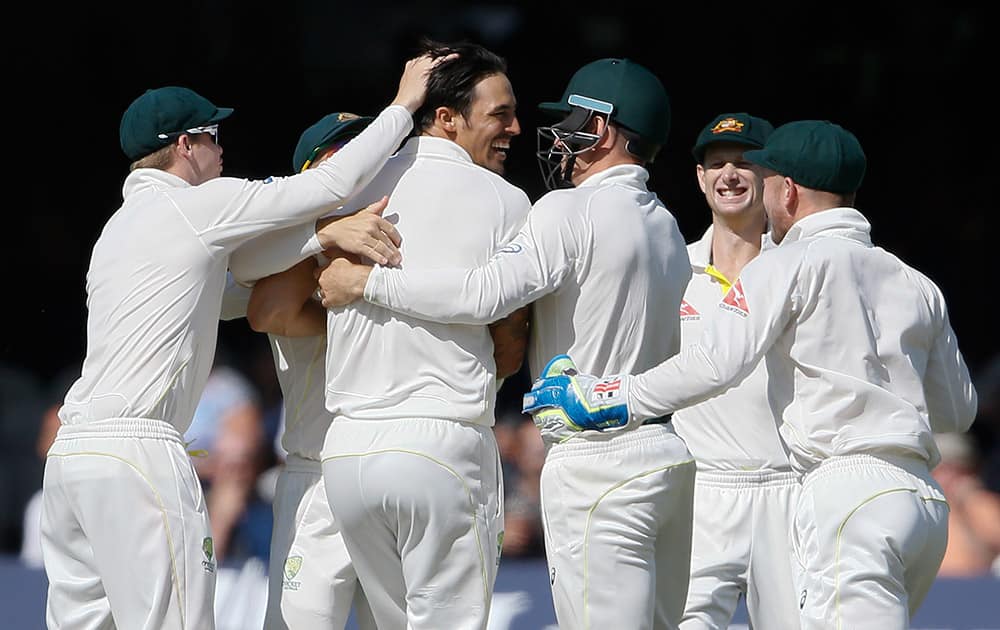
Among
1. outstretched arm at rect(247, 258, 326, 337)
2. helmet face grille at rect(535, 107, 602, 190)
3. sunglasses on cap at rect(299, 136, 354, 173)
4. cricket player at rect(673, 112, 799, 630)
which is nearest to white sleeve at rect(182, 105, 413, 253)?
outstretched arm at rect(247, 258, 326, 337)

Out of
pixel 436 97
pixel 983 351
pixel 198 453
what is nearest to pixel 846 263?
pixel 436 97

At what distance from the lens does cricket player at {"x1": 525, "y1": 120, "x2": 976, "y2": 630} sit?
404 cm

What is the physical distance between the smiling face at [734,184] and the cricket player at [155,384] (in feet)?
4.79

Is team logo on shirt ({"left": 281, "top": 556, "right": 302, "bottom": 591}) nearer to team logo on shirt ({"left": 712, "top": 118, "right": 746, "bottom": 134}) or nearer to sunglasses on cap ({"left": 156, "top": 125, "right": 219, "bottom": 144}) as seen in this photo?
sunglasses on cap ({"left": 156, "top": 125, "right": 219, "bottom": 144})

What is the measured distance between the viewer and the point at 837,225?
4285 millimetres

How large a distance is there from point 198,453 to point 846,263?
6.82ft

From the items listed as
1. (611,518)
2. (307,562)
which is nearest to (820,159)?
(611,518)

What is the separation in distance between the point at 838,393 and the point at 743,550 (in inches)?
49.2

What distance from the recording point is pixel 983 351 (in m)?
9.68

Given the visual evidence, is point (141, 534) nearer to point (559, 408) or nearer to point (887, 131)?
point (559, 408)

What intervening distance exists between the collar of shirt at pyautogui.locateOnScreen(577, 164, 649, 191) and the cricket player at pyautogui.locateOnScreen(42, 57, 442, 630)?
0.57 metres

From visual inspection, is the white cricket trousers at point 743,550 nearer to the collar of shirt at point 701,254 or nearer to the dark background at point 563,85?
the collar of shirt at point 701,254

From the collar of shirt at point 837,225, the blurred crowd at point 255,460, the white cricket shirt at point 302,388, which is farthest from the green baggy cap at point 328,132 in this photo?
the blurred crowd at point 255,460

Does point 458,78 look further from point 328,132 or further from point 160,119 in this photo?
point 160,119
